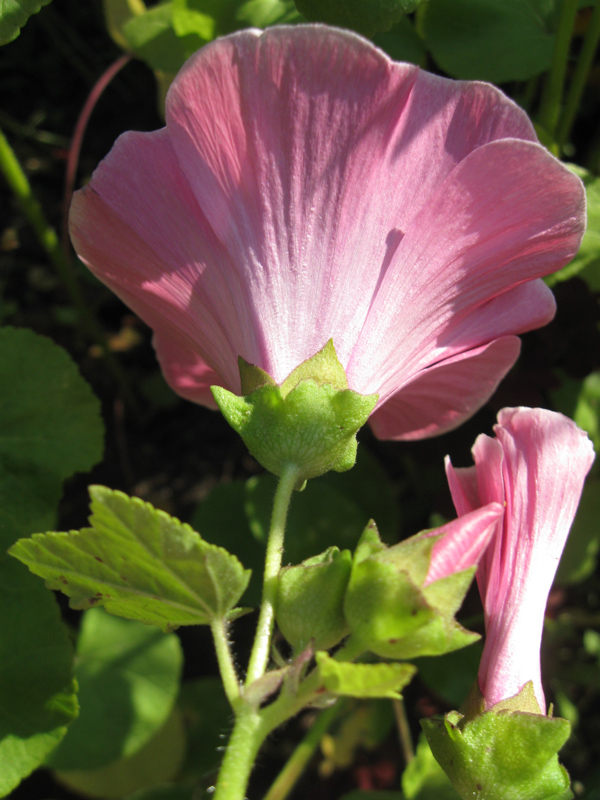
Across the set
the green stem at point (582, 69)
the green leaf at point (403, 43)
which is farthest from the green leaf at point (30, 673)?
the green stem at point (582, 69)


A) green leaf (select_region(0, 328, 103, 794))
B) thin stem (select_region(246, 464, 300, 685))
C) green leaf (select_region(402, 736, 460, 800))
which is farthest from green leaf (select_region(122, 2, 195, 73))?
green leaf (select_region(402, 736, 460, 800))

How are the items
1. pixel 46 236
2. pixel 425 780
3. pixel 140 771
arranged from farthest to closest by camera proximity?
pixel 140 771
pixel 46 236
pixel 425 780

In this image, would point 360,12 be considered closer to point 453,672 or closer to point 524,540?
point 524,540

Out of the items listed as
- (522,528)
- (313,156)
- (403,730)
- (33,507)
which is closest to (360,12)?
(313,156)

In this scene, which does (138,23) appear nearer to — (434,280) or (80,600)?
(434,280)

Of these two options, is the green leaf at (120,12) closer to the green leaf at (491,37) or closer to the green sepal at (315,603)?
the green leaf at (491,37)
